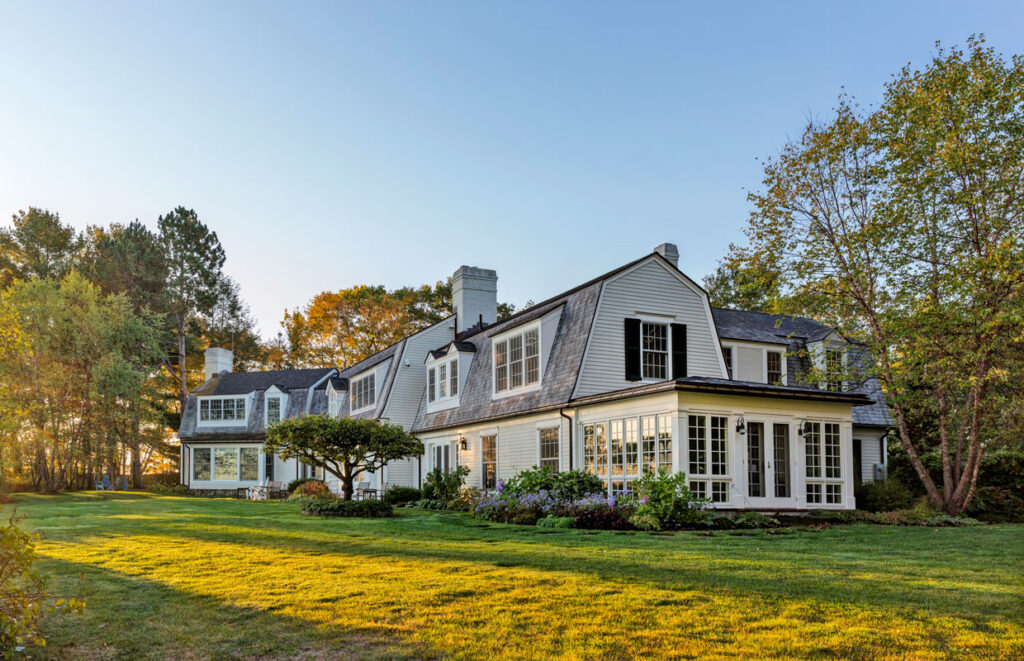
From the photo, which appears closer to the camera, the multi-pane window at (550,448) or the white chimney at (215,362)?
the multi-pane window at (550,448)

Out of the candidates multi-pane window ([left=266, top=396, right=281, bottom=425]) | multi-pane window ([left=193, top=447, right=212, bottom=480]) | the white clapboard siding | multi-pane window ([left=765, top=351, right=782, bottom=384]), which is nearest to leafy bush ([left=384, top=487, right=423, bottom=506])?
the white clapboard siding

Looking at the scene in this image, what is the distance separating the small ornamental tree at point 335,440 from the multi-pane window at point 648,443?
6.52 metres

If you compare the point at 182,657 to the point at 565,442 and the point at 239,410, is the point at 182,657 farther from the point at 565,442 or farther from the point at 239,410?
the point at 239,410

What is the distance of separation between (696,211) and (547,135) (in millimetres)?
5009

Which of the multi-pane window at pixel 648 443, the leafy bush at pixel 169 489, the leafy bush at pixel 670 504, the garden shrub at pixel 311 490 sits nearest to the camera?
the leafy bush at pixel 670 504

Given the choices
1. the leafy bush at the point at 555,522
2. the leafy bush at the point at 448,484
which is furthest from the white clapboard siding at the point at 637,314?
the leafy bush at the point at 448,484

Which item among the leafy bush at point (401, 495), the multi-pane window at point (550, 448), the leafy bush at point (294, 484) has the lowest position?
the leafy bush at point (294, 484)

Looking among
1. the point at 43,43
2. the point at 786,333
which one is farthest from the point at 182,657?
the point at 786,333

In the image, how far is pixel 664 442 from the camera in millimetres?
14102

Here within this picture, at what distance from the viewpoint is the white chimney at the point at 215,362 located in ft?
127

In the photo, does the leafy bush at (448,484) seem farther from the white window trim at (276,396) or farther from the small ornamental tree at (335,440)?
the white window trim at (276,396)

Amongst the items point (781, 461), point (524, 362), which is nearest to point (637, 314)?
point (524, 362)

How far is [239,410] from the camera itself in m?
35.3

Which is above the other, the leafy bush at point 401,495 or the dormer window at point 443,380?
the dormer window at point 443,380
